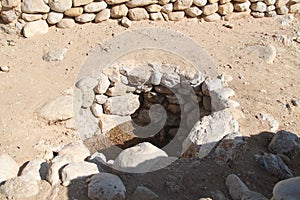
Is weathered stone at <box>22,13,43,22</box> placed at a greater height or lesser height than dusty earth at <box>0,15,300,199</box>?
greater

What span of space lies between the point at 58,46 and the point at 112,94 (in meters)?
0.97

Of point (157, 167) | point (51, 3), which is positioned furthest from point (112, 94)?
point (157, 167)

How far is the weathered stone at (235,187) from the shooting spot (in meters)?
3.28

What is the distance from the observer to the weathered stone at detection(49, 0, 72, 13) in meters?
5.48

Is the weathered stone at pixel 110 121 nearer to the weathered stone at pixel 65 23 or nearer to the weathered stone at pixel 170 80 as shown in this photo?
the weathered stone at pixel 170 80

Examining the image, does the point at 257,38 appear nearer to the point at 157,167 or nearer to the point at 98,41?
the point at 98,41

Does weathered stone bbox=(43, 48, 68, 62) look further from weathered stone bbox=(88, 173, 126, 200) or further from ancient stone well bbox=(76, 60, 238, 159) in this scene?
weathered stone bbox=(88, 173, 126, 200)

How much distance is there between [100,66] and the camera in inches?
202

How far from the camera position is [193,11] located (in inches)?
240

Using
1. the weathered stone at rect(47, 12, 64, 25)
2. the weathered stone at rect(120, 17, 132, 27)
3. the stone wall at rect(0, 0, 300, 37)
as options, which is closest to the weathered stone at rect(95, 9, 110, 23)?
the stone wall at rect(0, 0, 300, 37)

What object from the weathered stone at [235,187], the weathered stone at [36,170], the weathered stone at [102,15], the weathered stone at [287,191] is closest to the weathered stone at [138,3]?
the weathered stone at [102,15]

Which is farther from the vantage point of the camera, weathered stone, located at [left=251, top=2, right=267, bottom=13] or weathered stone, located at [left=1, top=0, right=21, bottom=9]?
weathered stone, located at [left=251, top=2, right=267, bottom=13]

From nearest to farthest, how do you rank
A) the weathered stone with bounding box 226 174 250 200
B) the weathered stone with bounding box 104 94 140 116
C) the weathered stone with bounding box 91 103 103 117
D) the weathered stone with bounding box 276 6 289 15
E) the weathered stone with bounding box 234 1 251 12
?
1. the weathered stone with bounding box 226 174 250 200
2. the weathered stone with bounding box 91 103 103 117
3. the weathered stone with bounding box 104 94 140 116
4. the weathered stone with bounding box 234 1 251 12
5. the weathered stone with bounding box 276 6 289 15

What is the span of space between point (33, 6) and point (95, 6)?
822mm
